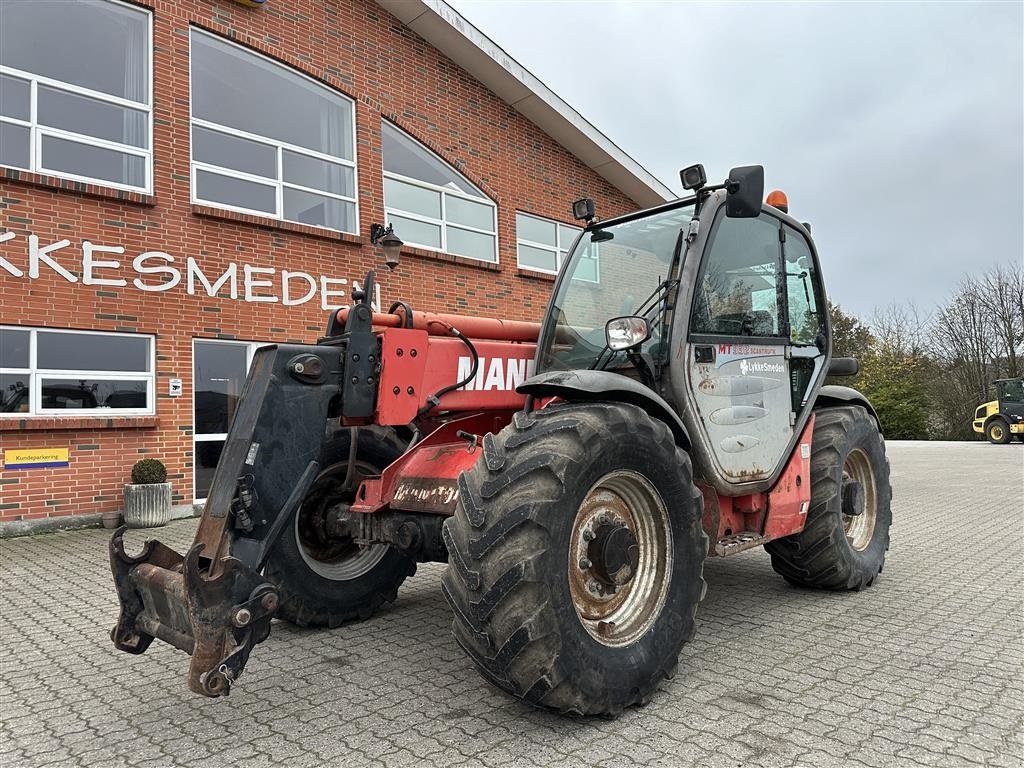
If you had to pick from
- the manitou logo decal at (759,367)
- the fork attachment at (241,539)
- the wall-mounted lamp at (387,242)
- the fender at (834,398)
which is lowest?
the fork attachment at (241,539)

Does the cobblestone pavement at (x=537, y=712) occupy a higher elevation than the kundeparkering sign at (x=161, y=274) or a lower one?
lower

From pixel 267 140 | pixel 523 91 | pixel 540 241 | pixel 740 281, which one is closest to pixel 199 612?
pixel 740 281

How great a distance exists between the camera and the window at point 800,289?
5.02m

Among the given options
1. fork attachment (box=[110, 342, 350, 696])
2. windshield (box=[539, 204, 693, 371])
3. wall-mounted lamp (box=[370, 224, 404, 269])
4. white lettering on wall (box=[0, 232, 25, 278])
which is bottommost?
fork attachment (box=[110, 342, 350, 696])

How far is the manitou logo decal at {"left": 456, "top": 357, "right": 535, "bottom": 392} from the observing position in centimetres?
419

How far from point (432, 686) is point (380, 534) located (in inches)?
32.6

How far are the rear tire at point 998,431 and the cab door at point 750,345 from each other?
2627 centimetres

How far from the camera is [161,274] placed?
9.40m

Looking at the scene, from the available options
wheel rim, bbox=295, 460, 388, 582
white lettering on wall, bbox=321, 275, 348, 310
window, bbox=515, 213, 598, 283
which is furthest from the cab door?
window, bbox=515, 213, 598, 283

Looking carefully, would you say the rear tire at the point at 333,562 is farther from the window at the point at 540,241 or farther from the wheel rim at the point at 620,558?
the window at the point at 540,241

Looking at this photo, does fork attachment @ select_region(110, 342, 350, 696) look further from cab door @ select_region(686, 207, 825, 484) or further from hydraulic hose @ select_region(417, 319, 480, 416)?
cab door @ select_region(686, 207, 825, 484)

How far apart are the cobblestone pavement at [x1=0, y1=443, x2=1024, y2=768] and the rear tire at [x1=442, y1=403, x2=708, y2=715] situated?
27 cm

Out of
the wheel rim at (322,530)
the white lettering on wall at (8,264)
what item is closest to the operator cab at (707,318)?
the wheel rim at (322,530)

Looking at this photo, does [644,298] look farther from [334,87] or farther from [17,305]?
[334,87]
